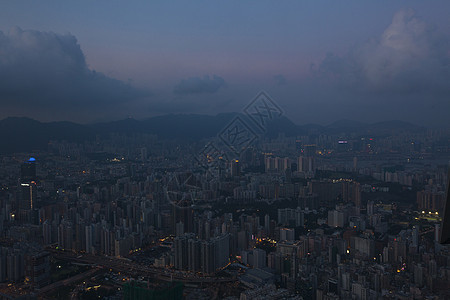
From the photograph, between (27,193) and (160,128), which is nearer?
(27,193)

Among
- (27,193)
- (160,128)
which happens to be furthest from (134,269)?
(160,128)

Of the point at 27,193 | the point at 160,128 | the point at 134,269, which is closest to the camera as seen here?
the point at 134,269

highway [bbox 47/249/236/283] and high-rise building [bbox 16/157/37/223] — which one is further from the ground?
high-rise building [bbox 16/157/37/223]

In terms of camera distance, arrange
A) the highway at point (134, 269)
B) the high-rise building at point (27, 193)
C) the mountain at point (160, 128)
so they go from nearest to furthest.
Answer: the highway at point (134, 269)
the high-rise building at point (27, 193)
the mountain at point (160, 128)

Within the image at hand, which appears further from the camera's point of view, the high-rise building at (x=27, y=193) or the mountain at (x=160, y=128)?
the mountain at (x=160, y=128)

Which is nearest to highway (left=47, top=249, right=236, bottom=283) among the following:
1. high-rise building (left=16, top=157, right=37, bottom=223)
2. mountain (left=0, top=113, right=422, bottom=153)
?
high-rise building (left=16, top=157, right=37, bottom=223)

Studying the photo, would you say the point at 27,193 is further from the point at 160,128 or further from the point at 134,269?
the point at 160,128

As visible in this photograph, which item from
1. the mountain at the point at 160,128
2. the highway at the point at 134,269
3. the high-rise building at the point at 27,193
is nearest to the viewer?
the highway at the point at 134,269

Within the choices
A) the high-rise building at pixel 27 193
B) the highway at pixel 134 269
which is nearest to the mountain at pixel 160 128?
the high-rise building at pixel 27 193

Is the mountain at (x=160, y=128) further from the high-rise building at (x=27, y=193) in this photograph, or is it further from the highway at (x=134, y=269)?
A: the highway at (x=134, y=269)

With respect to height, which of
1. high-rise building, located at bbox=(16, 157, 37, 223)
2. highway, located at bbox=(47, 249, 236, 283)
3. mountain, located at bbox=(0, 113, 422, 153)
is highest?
mountain, located at bbox=(0, 113, 422, 153)

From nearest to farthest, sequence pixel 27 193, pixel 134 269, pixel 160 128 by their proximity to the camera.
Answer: pixel 134 269
pixel 27 193
pixel 160 128

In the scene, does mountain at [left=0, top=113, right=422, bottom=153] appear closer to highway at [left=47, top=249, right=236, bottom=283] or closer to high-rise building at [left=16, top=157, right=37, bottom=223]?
high-rise building at [left=16, top=157, right=37, bottom=223]
